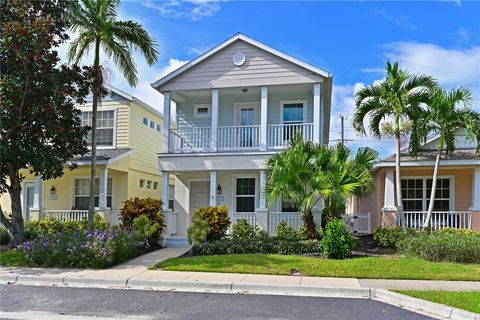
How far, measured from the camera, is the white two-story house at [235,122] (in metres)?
15.2

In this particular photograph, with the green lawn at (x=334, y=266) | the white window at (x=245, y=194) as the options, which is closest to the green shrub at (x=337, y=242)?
the green lawn at (x=334, y=266)

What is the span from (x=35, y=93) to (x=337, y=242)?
922 cm

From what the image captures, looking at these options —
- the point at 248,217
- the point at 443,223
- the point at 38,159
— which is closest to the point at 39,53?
the point at 38,159

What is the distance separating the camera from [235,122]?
1734cm

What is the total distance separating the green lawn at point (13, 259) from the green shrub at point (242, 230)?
20.5 feet

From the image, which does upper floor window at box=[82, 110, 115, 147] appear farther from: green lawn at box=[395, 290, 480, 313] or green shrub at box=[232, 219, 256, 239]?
green lawn at box=[395, 290, 480, 313]

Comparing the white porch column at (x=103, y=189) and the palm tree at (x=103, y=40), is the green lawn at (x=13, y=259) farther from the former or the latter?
the white porch column at (x=103, y=189)

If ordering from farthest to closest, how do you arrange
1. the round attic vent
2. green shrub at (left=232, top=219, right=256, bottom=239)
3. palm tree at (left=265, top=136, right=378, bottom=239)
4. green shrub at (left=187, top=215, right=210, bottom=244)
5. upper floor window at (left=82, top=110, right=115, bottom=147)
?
1. upper floor window at (left=82, top=110, right=115, bottom=147)
2. the round attic vent
3. green shrub at (left=232, top=219, right=256, bottom=239)
4. green shrub at (left=187, top=215, right=210, bottom=244)
5. palm tree at (left=265, top=136, right=378, bottom=239)

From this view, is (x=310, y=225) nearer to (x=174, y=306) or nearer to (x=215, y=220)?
(x=215, y=220)

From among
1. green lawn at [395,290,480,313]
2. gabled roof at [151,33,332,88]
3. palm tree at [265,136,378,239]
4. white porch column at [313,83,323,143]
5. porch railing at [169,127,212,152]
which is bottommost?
green lawn at [395,290,480,313]

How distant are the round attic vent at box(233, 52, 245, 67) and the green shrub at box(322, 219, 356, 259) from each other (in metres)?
7.17

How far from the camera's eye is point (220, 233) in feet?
45.2

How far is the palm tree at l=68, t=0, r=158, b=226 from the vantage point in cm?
1371

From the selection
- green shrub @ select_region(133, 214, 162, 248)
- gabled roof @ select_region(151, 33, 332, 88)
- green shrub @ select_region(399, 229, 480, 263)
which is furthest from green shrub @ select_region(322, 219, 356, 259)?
gabled roof @ select_region(151, 33, 332, 88)
